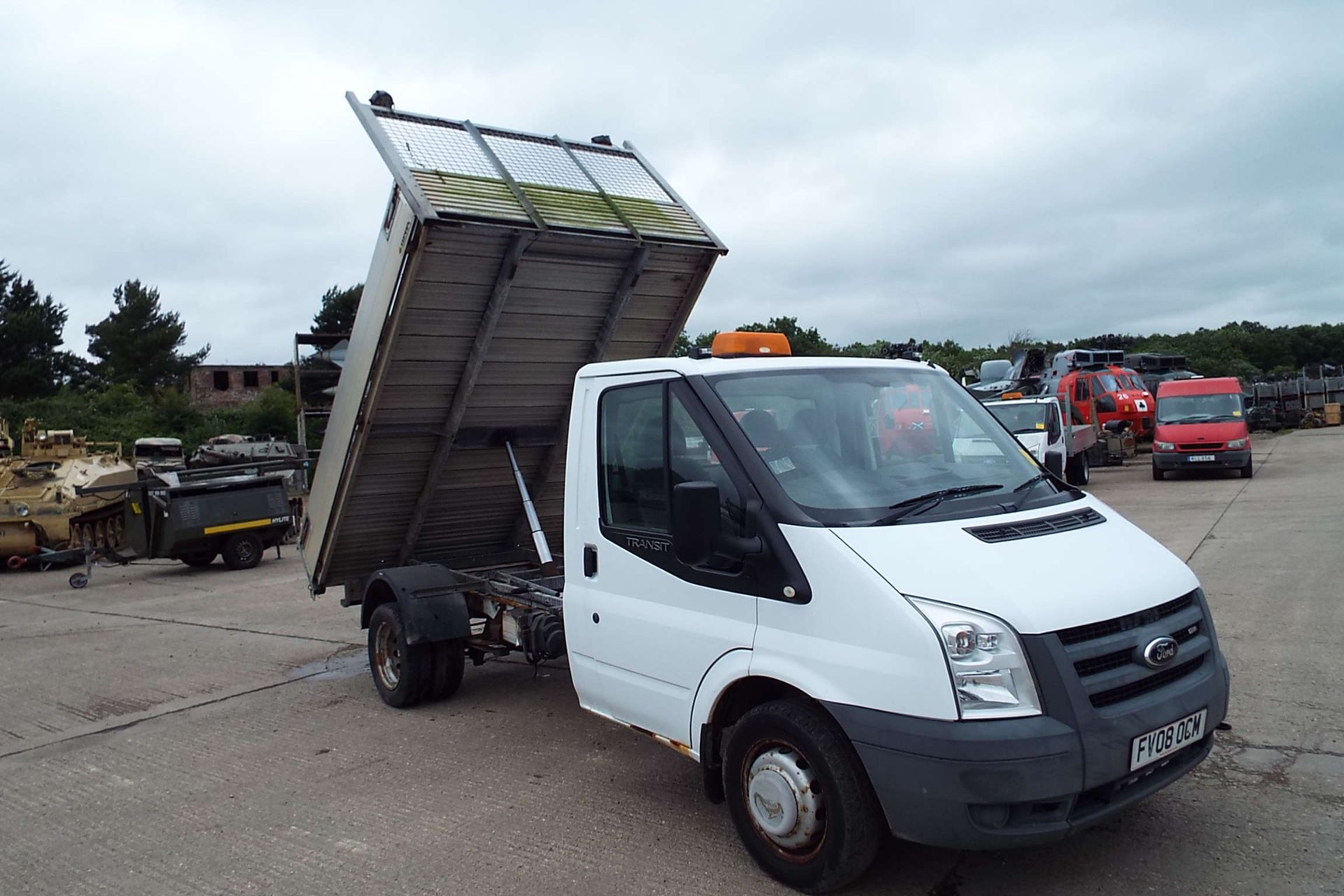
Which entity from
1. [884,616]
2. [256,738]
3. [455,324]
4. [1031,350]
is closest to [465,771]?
[256,738]

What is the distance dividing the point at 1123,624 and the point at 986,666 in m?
0.59

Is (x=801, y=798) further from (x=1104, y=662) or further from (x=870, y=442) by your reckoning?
(x=870, y=442)

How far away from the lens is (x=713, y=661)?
3949mm

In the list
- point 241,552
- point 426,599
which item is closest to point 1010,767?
point 426,599

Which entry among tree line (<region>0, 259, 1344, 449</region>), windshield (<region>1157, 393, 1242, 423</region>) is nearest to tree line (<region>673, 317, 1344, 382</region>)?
tree line (<region>0, 259, 1344, 449</region>)

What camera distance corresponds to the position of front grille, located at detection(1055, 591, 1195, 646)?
130 inches

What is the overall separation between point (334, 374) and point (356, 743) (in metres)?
3.35

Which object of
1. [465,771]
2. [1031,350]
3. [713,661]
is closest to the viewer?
[713,661]

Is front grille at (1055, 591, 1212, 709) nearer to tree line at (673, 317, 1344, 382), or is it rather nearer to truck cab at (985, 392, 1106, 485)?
truck cab at (985, 392, 1106, 485)

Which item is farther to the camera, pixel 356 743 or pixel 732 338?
pixel 356 743

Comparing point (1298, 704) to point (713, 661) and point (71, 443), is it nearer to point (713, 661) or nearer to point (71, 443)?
point (713, 661)

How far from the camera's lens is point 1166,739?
11.3 feet

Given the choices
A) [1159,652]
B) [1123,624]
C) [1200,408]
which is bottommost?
[1159,652]

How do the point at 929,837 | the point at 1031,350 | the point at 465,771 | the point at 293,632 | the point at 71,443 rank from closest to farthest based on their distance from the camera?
the point at 929,837, the point at 465,771, the point at 293,632, the point at 71,443, the point at 1031,350
